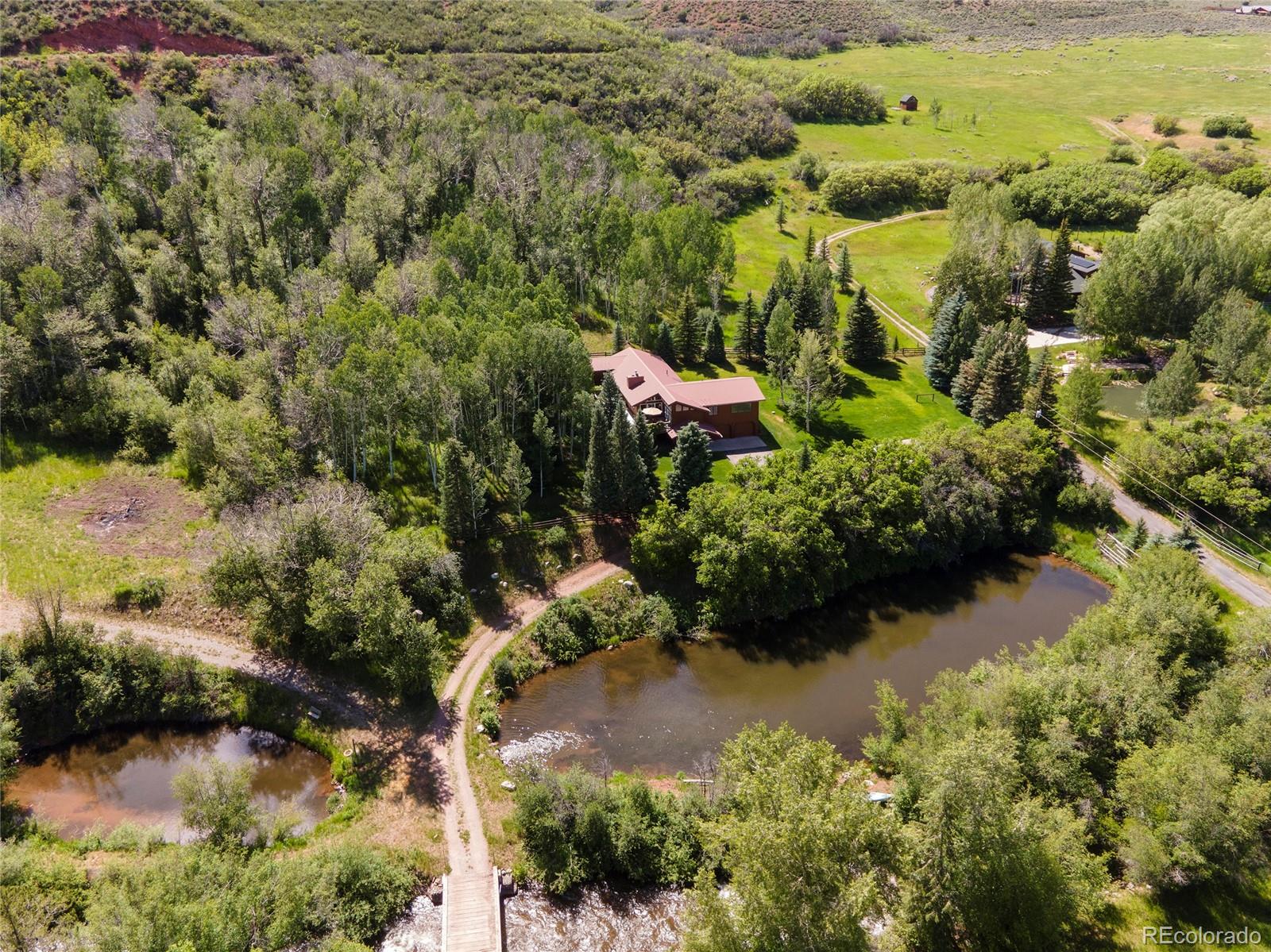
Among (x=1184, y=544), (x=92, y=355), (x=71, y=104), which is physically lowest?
(x=1184, y=544)

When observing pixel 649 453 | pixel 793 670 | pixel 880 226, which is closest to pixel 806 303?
pixel 649 453

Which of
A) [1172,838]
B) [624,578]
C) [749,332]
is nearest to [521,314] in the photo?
[624,578]

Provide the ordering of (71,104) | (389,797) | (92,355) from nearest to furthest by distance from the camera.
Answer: (389,797), (92,355), (71,104)

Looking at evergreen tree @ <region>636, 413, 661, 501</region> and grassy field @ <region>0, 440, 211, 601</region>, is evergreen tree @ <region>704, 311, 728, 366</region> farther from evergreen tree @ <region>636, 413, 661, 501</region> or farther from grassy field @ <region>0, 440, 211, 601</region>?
grassy field @ <region>0, 440, 211, 601</region>

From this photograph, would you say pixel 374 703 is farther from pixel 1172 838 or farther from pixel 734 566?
pixel 1172 838

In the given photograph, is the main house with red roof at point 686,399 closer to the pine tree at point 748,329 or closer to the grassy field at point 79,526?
the pine tree at point 748,329

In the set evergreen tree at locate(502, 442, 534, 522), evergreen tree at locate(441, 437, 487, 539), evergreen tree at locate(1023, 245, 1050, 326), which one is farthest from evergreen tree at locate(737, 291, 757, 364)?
evergreen tree at locate(441, 437, 487, 539)

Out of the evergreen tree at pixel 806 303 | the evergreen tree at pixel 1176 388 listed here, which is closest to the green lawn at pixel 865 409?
the evergreen tree at pixel 806 303
